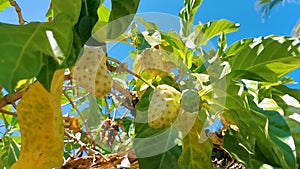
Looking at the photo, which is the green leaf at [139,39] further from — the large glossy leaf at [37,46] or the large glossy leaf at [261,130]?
the large glossy leaf at [37,46]

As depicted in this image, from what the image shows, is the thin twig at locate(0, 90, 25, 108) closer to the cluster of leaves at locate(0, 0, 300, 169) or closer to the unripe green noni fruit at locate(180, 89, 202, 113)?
the cluster of leaves at locate(0, 0, 300, 169)

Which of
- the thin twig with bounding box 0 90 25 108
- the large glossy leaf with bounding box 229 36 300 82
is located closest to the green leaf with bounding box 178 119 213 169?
the large glossy leaf with bounding box 229 36 300 82

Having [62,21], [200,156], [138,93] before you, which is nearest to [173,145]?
[200,156]

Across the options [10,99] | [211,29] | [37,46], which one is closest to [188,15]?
[211,29]

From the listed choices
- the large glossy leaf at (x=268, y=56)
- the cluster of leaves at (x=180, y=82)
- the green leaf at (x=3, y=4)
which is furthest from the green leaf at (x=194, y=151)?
the green leaf at (x=3, y=4)

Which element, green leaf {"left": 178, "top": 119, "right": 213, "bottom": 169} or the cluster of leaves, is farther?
green leaf {"left": 178, "top": 119, "right": 213, "bottom": 169}

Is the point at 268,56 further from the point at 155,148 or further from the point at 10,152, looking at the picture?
the point at 10,152
